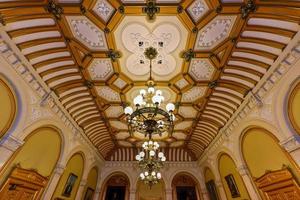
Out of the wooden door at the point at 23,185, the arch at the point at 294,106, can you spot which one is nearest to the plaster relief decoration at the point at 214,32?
the arch at the point at 294,106

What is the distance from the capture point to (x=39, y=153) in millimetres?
6457

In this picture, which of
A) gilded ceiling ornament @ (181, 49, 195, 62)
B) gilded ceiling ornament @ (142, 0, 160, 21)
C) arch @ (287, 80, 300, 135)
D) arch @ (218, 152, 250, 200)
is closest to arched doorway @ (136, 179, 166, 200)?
arch @ (218, 152, 250, 200)

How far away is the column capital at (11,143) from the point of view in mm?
4703

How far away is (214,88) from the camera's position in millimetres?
6672

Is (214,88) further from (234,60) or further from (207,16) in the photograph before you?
(207,16)

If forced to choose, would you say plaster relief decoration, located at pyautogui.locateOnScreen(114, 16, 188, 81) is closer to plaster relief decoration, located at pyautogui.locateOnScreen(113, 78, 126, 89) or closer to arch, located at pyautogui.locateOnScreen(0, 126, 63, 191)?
plaster relief decoration, located at pyautogui.locateOnScreen(113, 78, 126, 89)

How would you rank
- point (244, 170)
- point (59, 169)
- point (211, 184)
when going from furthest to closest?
point (211, 184)
point (59, 169)
point (244, 170)

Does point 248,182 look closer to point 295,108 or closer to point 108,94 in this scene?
point 295,108

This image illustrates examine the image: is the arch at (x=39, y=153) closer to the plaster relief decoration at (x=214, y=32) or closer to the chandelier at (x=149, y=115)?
the chandelier at (x=149, y=115)

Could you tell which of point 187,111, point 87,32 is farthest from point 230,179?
point 87,32

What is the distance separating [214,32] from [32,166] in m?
7.59

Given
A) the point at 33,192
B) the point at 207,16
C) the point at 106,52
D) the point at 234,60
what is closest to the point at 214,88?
the point at 234,60

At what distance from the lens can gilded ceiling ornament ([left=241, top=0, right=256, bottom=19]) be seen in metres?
3.74

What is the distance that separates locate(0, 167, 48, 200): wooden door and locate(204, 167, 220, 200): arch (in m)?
9.51
